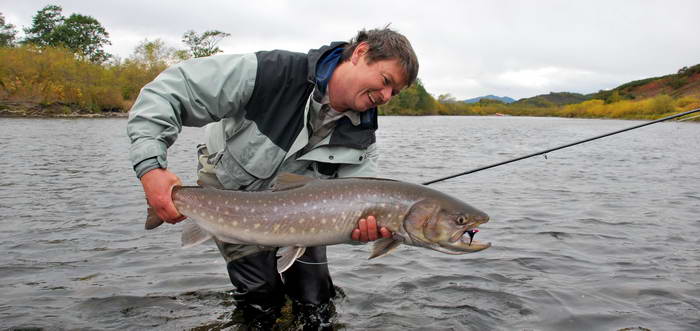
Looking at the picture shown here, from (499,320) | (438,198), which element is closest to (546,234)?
(499,320)

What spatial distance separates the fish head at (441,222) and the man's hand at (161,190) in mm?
1300

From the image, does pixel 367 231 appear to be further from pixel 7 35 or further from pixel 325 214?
pixel 7 35

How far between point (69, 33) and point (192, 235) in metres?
83.3

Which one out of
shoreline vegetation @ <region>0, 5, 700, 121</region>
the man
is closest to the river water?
the man

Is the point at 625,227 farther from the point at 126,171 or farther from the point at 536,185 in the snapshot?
the point at 126,171

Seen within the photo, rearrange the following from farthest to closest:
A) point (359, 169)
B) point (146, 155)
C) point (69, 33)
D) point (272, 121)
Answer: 1. point (69, 33)
2. point (359, 169)
3. point (272, 121)
4. point (146, 155)

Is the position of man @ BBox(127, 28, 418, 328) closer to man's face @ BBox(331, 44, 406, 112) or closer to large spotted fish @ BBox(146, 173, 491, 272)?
man's face @ BBox(331, 44, 406, 112)

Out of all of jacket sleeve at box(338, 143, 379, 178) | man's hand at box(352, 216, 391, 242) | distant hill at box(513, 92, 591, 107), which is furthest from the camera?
distant hill at box(513, 92, 591, 107)

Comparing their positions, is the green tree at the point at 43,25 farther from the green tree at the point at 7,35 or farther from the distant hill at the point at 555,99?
the distant hill at the point at 555,99

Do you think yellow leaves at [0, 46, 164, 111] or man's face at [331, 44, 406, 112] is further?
yellow leaves at [0, 46, 164, 111]

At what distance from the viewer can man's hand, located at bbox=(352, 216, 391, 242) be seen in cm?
306

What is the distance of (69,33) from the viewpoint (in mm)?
74938

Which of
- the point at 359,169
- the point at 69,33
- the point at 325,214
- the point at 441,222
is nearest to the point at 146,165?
the point at 325,214

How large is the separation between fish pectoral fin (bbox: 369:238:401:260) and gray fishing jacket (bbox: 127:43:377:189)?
612mm
